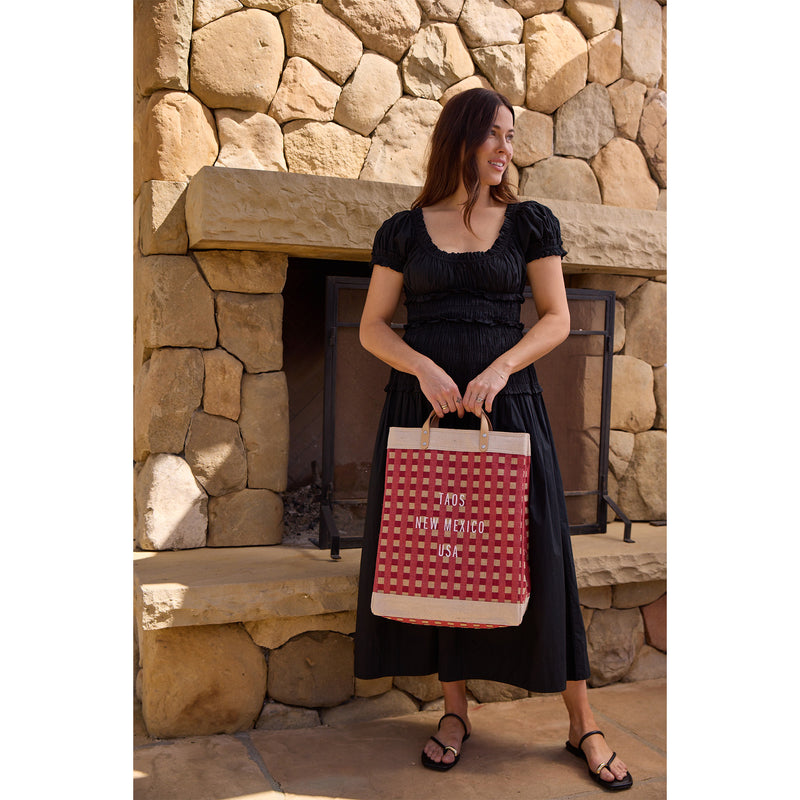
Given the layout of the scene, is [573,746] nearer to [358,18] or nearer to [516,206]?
[516,206]

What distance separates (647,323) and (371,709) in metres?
1.82

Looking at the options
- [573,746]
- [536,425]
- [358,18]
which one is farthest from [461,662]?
[358,18]

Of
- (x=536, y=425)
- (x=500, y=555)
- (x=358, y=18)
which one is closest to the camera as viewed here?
(x=500, y=555)

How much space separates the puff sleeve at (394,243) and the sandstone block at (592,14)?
1.52m

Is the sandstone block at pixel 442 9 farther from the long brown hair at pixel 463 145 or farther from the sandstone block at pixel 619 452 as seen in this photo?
the sandstone block at pixel 619 452

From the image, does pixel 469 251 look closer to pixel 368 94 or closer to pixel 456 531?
pixel 456 531

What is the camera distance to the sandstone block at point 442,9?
296 cm

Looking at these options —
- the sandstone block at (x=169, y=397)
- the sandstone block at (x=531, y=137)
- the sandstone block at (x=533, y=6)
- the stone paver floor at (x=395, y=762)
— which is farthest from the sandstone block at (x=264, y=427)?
the sandstone block at (x=533, y=6)

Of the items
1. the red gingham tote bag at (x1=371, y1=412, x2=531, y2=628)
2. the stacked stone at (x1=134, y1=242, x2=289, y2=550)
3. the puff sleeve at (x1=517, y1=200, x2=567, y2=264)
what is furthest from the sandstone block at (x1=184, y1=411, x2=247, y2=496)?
the puff sleeve at (x1=517, y1=200, x2=567, y2=264)

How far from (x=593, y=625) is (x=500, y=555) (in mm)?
1053

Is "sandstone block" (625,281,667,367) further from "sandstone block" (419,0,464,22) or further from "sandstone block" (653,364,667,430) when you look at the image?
"sandstone block" (419,0,464,22)

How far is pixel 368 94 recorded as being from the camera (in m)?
2.91

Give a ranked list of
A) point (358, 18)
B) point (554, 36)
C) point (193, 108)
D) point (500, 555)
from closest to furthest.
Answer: point (500, 555), point (193, 108), point (358, 18), point (554, 36)

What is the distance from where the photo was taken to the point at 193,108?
2.68m
